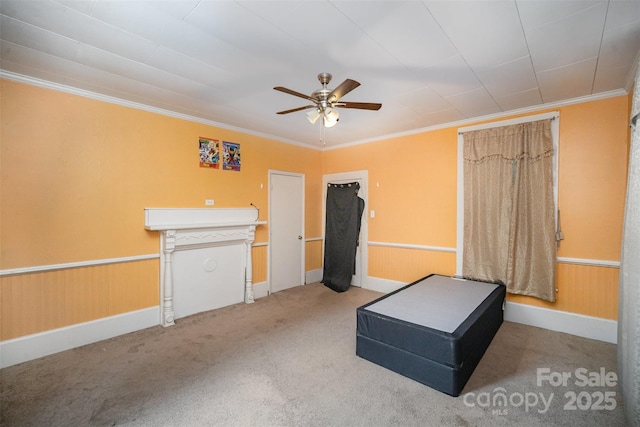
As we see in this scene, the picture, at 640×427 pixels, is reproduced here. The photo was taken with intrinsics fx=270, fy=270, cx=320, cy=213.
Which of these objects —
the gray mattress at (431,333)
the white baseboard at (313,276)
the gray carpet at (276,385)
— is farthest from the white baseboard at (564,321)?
the white baseboard at (313,276)

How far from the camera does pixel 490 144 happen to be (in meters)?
3.48

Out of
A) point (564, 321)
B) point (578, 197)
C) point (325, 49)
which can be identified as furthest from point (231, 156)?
Result: point (564, 321)

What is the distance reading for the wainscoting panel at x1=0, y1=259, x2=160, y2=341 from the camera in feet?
7.96

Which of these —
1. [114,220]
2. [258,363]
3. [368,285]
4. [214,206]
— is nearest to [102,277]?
[114,220]

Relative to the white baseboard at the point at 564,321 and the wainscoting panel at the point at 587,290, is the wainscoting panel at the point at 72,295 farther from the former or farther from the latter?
the wainscoting panel at the point at 587,290

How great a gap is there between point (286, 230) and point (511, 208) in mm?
3279

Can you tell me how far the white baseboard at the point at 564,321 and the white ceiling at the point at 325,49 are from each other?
241 centimetres

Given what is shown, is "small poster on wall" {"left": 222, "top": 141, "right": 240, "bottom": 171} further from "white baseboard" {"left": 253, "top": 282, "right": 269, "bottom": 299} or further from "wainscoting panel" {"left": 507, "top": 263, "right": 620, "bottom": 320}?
"wainscoting panel" {"left": 507, "top": 263, "right": 620, "bottom": 320}

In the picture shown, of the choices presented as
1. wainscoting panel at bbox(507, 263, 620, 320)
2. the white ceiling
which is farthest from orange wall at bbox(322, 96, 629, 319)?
the white ceiling

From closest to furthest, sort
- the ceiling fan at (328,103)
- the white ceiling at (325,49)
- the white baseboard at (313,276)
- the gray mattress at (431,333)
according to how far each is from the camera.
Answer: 1. the white ceiling at (325,49)
2. the gray mattress at (431,333)
3. the ceiling fan at (328,103)
4. the white baseboard at (313,276)

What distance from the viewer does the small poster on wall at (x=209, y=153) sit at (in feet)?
12.0

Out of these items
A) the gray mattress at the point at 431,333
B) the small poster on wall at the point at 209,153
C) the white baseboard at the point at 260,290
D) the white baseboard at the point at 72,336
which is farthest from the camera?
the white baseboard at the point at 260,290

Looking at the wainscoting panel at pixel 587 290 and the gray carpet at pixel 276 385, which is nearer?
the gray carpet at pixel 276 385

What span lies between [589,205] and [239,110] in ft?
13.5
